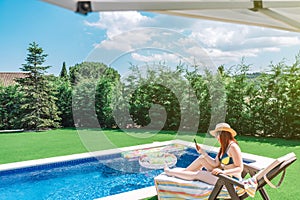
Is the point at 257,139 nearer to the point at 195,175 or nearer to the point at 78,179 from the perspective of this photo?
the point at 78,179

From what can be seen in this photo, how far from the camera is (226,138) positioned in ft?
11.5

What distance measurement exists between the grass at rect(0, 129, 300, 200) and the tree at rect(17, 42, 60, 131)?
84 cm

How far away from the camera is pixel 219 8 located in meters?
1.14

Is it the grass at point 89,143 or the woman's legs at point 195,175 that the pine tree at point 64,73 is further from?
the woman's legs at point 195,175

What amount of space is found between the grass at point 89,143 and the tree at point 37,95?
0.84 meters

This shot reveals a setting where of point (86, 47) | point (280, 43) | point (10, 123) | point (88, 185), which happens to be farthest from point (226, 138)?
point (86, 47)

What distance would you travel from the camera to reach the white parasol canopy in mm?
885

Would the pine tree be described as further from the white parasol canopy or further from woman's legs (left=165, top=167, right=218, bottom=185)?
the white parasol canopy

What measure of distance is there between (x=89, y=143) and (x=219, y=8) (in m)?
7.47

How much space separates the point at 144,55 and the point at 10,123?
18.7 ft

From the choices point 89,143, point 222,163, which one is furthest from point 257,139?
point 222,163

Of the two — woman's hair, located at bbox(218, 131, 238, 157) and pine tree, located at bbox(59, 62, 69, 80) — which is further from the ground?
pine tree, located at bbox(59, 62, 69, 80)

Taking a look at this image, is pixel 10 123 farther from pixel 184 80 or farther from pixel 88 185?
pixel 88 185

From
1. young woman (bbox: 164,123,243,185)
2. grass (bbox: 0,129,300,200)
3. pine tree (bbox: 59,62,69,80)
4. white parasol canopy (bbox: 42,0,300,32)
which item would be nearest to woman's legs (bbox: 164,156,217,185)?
young woman (bbox: 164,123,243,185)
